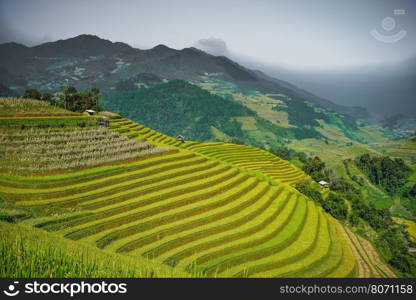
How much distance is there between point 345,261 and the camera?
1916 cm

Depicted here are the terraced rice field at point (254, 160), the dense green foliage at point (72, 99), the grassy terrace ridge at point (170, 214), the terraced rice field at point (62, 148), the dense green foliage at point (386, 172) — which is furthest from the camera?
the dense green foliage at point (386, 172)

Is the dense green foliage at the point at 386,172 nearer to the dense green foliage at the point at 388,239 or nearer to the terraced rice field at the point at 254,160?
the dense green foliage at the point at 388,239

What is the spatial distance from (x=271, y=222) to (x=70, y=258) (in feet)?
55.3

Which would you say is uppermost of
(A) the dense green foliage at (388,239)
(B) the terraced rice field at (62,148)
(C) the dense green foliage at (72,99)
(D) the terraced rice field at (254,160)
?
Result: (C) the dense green foliage at (72,99)

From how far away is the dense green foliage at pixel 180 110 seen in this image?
443 ft

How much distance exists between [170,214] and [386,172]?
69.3m

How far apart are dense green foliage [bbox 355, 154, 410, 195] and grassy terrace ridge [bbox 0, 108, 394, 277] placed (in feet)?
169

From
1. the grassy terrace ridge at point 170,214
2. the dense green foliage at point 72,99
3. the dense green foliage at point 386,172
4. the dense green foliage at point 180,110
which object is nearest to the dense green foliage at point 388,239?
the grassy terrace ridge at point 170,214

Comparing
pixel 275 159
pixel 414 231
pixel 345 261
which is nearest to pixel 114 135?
pixel 345 261

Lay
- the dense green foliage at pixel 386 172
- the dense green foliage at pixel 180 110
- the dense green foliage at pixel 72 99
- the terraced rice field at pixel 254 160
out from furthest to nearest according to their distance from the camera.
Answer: the dense green foliage at pixel 180 110 → the dense green foliage at pixel 386 172 → the dense green foliage at pixel 72 99 → the terraced rice field at pixel 254 160

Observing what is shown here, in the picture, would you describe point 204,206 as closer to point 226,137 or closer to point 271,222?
point 271,222

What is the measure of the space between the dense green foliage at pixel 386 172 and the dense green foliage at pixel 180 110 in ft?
209

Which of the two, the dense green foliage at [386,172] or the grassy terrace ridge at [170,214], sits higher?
the grassy terrace ridge at [170,214]

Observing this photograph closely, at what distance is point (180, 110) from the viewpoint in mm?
152875
